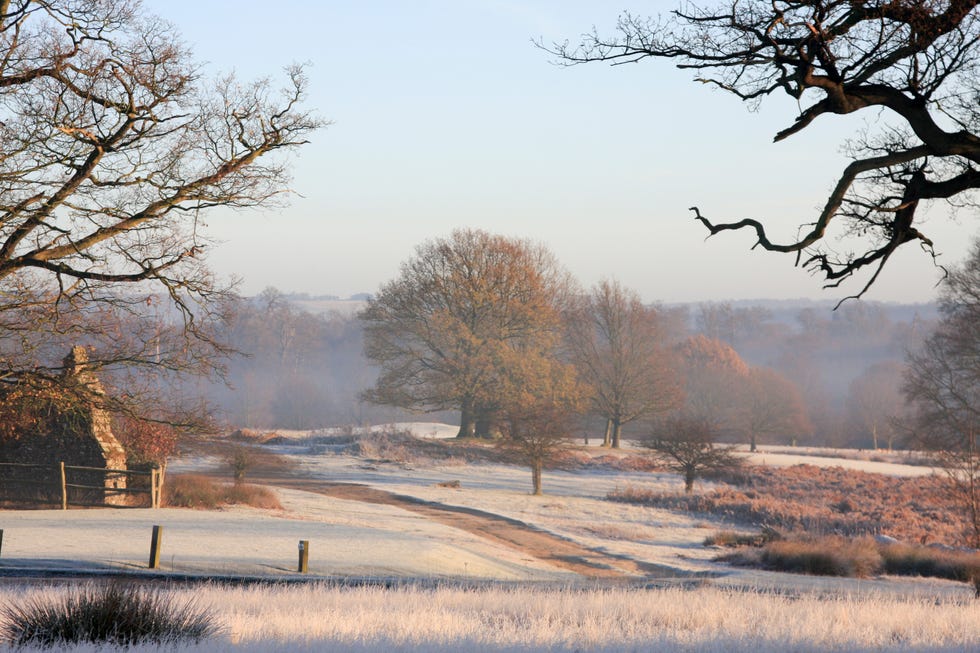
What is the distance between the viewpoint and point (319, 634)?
827 centimetres

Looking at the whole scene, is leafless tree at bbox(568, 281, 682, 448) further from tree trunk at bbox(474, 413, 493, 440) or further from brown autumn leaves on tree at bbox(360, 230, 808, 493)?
tree trunk at bbox(474, 413, 493, 440)

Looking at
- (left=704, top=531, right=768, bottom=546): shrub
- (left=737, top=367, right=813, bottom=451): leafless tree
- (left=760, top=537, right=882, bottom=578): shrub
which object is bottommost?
(left=704, top=531, right=768, bottom=546): shrub

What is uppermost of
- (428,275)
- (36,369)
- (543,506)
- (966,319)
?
(428,275)

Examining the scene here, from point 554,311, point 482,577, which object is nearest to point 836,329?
point 554,311

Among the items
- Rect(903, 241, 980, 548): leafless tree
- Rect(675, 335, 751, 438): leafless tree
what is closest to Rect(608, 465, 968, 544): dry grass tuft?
Rect(903, 241, 980, 548): leafless tree

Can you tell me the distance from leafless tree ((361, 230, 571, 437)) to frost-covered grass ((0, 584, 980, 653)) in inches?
1558

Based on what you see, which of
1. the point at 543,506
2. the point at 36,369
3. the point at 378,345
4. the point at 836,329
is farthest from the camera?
the point at 836,329

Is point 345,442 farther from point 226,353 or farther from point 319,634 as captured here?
point 319,634

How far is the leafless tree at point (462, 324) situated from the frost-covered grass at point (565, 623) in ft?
130

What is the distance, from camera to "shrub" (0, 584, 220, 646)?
26.3 feet

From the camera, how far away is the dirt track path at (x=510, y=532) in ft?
72.4

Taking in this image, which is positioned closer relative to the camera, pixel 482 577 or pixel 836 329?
pixel 482 577

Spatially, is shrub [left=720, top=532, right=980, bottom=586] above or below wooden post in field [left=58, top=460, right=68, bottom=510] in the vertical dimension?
below

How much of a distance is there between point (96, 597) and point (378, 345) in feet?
148
